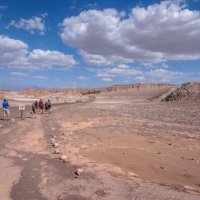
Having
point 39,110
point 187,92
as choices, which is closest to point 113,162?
point 39,110

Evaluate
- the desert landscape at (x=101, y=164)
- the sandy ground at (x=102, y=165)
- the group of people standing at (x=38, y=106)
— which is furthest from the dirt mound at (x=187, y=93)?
the sandy ground at (x=102, y=165)

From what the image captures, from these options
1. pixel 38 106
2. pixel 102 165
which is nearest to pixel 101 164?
pixel 102 165

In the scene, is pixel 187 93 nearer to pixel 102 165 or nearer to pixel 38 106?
pixel 38 106

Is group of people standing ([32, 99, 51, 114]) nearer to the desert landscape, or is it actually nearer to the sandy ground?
the desert landscape

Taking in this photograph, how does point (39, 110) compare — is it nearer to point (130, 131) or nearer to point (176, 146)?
point (130, 131)

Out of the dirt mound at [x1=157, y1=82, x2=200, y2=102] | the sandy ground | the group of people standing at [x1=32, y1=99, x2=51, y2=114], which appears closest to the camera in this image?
the sandy ground

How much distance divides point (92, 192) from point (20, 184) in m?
2.11

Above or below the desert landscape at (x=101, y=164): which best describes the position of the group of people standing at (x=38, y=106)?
above

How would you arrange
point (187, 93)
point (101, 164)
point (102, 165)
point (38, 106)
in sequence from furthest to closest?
point (187, 93), point (38, 106), point (101, 164), point (102, 165)

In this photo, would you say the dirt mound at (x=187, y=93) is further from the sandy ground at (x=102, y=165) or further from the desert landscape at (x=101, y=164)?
the sandy ground at (x=102, y=165)

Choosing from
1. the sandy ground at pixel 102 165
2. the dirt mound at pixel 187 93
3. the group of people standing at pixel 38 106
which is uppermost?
the dirt mound at pixel 187 93

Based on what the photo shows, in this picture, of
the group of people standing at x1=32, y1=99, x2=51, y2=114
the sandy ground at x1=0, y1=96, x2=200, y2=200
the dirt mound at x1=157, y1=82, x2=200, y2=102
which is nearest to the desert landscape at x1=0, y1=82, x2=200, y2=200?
the sandy ground at x1=0, y1=96, x2=200, y2=200

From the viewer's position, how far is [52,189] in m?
8.00

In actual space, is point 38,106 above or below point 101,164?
above
